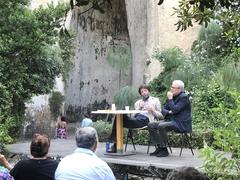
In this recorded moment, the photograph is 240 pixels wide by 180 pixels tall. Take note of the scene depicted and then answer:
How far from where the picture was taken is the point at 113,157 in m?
8.62

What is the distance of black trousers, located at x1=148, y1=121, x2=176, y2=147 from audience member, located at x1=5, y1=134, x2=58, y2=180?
12.3 ft

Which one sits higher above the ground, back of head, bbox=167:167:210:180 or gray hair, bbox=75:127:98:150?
gray hair, bbox=75:127:98:150

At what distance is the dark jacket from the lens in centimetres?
838

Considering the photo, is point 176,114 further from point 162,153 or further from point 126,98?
point 126,98

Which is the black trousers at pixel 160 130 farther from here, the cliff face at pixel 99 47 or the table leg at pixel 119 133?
the cliff face at pixel 99 47

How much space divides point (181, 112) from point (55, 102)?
353 inches

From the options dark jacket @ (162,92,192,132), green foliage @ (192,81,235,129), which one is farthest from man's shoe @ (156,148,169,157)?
green foliage @ (192,81,235,129)

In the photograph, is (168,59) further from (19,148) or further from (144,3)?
(19,148)

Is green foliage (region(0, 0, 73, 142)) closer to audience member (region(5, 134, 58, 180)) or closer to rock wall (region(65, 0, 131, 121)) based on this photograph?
audience member (region(5, 134, 58, 180))

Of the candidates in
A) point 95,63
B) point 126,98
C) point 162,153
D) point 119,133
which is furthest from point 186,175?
point 95,63

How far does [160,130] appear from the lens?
860cm

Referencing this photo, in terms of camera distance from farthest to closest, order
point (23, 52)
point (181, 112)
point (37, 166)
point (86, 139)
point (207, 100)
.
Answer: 1. point (207, 100)
2. point (23, 52)
3. point (181, 112)
4. point (37, 166)
5. point (86, 139)

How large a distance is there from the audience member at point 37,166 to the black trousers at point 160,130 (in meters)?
3.74

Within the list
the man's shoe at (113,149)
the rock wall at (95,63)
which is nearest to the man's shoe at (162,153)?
the man's shoe at (113,149)
